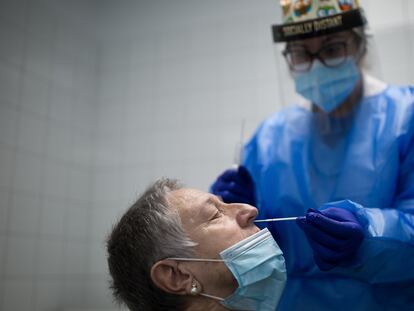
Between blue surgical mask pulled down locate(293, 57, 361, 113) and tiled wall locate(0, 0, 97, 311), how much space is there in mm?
1558


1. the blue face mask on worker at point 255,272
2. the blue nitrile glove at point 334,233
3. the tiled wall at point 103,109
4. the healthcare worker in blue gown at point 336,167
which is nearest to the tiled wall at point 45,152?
the tiled wall at point 103,109

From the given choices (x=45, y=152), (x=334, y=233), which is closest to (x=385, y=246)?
(x=334, y=233)

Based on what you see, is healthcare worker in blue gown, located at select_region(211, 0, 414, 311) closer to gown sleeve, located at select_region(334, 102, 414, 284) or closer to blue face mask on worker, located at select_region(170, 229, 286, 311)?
gown sleeve, located at select_region(334, 102, 414, 284)

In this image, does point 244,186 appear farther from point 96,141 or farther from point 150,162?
point 96,141

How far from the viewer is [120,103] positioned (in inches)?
106

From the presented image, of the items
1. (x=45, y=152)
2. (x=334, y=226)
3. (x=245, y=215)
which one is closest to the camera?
(x=334, y=226)

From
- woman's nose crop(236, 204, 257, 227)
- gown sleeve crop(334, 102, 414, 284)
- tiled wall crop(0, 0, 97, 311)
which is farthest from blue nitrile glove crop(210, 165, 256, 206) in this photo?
tiled wall crop(0, 0, 97, 311)

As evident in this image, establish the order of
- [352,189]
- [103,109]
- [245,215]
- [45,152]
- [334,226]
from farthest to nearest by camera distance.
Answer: [103,109], [45,152], [352,189], [245,215], [334,226]

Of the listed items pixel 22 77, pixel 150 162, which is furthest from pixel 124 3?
pixel 150 162

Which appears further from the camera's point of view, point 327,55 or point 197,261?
point 327,55

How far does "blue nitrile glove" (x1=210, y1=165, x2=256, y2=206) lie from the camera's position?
134cm

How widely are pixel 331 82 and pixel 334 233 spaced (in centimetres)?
58

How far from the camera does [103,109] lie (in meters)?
2.72

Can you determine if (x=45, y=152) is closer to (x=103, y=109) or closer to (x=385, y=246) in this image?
(x=103, y=109)
